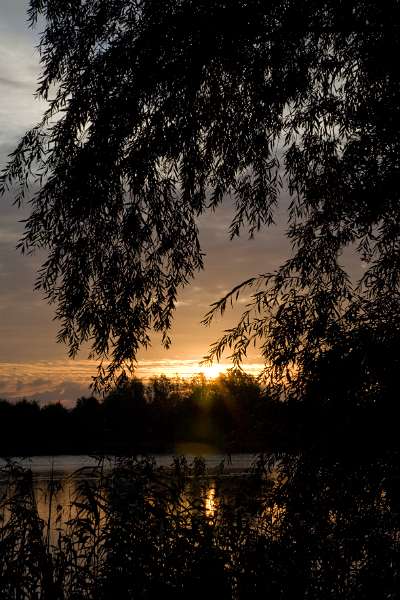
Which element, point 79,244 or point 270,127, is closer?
point 79,244

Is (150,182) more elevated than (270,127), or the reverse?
(270,127)

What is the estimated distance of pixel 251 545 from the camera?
5164 millimetres

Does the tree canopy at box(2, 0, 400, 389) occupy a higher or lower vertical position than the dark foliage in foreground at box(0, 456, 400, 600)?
higher

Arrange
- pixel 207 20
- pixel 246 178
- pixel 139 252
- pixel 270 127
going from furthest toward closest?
pixel 246 178 < pixel 270 127 < pixel 139 252 < pixel 207 20

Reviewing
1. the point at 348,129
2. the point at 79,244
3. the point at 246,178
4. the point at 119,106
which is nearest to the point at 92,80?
the point at 119,106

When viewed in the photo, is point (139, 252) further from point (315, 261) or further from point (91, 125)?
point (315, 261)

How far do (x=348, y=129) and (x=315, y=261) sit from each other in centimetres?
109

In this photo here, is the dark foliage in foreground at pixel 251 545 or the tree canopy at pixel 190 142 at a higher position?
the tree canopy at pixel 190 142

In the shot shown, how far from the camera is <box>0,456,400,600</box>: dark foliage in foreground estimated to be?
4.48 m

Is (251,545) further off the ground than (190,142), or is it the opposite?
(190,142)

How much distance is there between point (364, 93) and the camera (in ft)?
18.3

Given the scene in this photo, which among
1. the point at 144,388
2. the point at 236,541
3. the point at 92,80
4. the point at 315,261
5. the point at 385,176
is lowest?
the point at 236,541

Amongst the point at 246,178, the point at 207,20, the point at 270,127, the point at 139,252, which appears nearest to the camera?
the point at 207,20

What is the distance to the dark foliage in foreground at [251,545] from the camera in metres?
4.48
